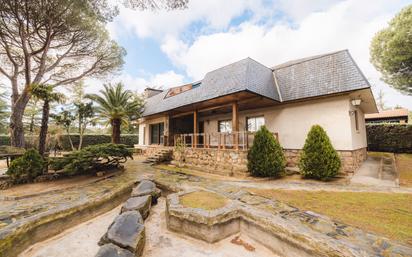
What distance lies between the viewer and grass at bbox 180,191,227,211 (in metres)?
3.68

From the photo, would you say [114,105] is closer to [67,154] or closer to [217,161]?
[67,154]

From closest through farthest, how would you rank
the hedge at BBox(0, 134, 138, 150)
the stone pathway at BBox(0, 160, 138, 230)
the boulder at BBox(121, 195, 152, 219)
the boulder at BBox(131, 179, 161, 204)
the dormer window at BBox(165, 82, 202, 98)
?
1. the stone pathway at BBox(0, 160, 138, 230)
2. the boulder at BBox(121, 195, 152, 219)
3. the boulder at BBox(131, 179, 161, 204)
4. the dormer window at BBox(165, 82, 202, 98)
5. the hedge at BBox(0, 134, 138, 150)

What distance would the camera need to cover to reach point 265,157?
7.45 meters

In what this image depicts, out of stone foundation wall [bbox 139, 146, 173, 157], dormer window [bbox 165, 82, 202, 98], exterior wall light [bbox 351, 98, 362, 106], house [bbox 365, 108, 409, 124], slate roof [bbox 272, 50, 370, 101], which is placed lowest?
stone foundation wall [bbox 139, 146, 173, 157]

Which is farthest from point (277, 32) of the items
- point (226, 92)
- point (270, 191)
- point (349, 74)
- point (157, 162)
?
point (157, 162)

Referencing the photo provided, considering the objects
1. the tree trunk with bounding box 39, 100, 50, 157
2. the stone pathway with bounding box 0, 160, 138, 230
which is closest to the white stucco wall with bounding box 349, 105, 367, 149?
the stone pathway with bounding box 0, 160, 138, 230

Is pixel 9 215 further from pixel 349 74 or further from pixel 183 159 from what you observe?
pixel 349 74

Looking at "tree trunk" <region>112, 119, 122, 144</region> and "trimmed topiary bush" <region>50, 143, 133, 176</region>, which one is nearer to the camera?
"trimmed topiary bush" <region>50, 143, 133, 176</region>

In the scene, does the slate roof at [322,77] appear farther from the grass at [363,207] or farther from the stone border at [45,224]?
the stone border at [45,224]

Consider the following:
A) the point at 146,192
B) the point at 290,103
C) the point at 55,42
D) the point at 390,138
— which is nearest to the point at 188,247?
the point at 146,192

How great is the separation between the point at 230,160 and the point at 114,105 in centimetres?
1133

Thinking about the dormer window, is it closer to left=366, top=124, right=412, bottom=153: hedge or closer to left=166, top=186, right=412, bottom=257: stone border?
left=166, top=186, right=412, bottom=257: stone border

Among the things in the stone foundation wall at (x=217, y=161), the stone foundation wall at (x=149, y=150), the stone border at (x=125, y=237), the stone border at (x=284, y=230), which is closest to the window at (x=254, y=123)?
the stone foundation wall at (x=217, y=161)

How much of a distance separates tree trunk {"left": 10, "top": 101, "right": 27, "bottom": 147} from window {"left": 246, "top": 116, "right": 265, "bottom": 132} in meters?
13.0
